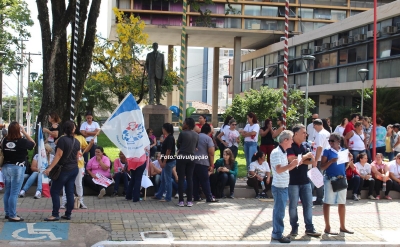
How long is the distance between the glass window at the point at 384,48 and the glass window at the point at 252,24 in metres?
18.8

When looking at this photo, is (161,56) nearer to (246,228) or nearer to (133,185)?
(133,185)

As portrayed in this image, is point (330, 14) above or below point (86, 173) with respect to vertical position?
above

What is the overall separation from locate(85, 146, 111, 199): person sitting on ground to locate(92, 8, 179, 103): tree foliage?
1979 centimetres

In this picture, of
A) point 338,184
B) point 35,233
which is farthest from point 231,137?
point 35,233

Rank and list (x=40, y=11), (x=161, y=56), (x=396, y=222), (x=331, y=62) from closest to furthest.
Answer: (x=396, y=222) < (x=40, y=11) < (x=161, y=56) < (x=331, y=62)

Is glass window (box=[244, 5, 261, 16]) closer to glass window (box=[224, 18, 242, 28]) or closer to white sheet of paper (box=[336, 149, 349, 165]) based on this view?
glass window (box=[224, 18, 242, 28])

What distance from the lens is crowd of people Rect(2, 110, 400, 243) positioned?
7859 millimetres

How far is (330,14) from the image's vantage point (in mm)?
52562

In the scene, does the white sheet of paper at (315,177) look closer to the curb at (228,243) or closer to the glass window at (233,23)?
the curb at (228,243)

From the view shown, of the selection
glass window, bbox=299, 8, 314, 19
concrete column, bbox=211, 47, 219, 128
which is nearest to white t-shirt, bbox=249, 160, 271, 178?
glass window, bbox=299, 8, 314, 19

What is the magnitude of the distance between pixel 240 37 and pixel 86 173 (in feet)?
138

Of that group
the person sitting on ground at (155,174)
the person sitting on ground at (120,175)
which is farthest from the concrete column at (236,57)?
the person sitting on ground at (120,175)

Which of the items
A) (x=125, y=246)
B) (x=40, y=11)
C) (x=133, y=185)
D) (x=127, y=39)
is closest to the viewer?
(x=125, y=246)

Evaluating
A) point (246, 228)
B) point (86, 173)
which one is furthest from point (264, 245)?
point (86, 173)
